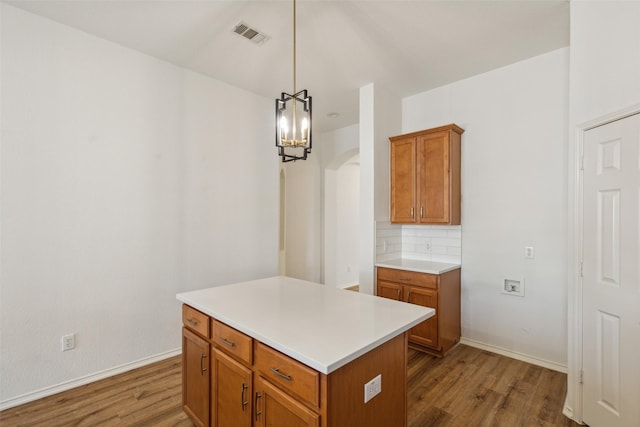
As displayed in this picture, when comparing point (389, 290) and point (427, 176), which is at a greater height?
point (427, 176)

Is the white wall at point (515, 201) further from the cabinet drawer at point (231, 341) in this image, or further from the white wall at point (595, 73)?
the cabinet drawer at point (231, 341)

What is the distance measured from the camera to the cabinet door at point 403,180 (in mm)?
3590

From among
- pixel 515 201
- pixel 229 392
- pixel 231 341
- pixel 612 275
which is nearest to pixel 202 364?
pixel 229 392

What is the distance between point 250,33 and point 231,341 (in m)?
2.46

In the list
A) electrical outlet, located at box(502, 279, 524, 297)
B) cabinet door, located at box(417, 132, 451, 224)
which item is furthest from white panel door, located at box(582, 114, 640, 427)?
cabinet door, located at box(417, 132, 451, 224)

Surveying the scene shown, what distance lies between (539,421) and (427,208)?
203 cm

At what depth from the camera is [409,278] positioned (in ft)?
10.8

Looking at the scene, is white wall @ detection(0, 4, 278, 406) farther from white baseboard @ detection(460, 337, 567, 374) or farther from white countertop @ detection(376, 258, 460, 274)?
white baseboard @ detection(460, 337, 567, 374)

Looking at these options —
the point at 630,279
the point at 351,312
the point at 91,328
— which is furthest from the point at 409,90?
the point at 91,328

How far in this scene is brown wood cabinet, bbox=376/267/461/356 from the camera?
10.1 feet

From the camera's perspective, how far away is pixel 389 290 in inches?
136

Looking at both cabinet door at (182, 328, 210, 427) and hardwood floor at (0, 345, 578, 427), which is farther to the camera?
hardwood floor at (0, 345, 578, 427)

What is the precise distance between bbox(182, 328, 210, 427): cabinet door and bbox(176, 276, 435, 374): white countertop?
0.26 m

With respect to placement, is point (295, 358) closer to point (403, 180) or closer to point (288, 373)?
point (288, 373)
